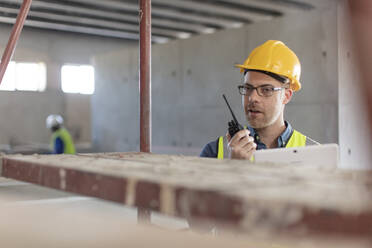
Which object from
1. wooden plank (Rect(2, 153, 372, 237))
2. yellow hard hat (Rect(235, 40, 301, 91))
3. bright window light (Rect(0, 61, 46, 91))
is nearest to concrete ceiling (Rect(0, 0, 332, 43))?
yellow hard hat (Rect(235, 40, 301, 91))

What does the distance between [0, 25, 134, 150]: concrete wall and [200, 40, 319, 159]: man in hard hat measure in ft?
41.0

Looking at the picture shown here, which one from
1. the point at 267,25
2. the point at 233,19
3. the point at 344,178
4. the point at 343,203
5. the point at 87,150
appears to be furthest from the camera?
the point at 87,150

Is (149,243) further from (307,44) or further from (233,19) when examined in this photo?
(233,19)

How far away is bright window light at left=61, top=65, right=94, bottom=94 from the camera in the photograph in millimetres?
16625

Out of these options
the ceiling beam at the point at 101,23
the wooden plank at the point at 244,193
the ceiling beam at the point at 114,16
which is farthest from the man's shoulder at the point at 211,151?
the ceiling beam at the point at 101,23

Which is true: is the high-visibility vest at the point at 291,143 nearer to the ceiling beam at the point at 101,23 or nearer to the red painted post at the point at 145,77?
the red painted post at the point at 145,77

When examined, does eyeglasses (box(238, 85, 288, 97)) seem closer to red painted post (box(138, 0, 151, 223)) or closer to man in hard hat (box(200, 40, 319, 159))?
man in hard hat (box(200, 40, 319, 159))

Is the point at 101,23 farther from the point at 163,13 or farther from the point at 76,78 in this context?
the point at 76,78

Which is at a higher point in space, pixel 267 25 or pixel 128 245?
pixel 267 25

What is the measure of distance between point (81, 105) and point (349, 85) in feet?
37.8

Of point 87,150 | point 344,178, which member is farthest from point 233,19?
point 344,178

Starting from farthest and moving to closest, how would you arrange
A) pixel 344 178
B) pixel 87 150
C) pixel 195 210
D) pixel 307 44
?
pixel 87 150 < pixel 307 44 < pixel 344 178 < pixel 195 210

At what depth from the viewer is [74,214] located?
111 centimetres

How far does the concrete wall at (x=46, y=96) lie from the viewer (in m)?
15.3
